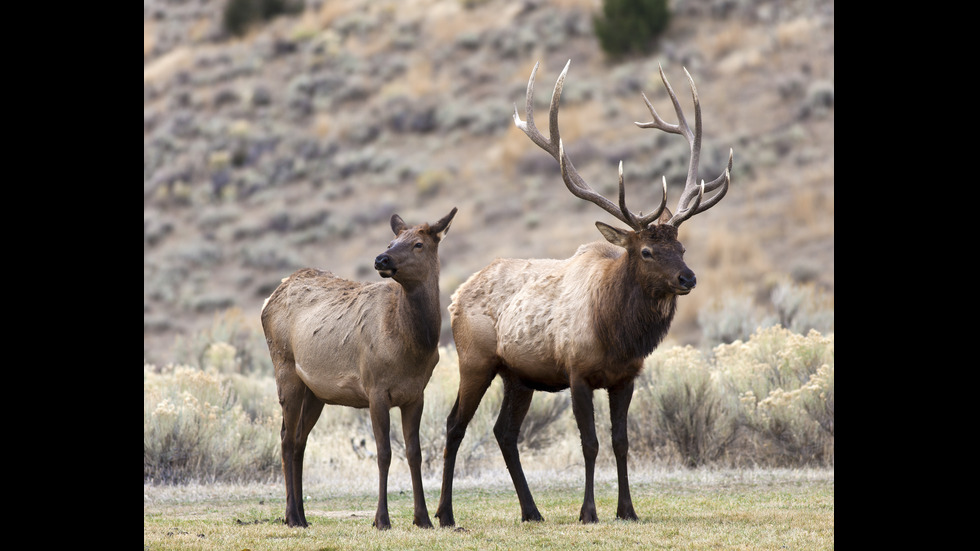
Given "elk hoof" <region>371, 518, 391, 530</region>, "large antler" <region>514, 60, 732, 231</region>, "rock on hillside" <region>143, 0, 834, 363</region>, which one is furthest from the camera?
"rock on hillside" <region>143, 0, 834, 363</region>

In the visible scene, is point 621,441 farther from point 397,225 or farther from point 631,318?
point 397,225

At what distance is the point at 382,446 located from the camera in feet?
28.3

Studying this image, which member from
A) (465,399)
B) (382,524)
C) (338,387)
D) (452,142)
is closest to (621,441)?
(465,399)

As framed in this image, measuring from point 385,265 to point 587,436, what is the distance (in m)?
2.18

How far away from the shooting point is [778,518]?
888cm

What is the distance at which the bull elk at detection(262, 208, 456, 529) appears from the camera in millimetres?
8727

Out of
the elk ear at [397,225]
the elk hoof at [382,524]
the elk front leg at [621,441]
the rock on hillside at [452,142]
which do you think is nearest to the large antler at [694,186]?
the elk front leg at [621,441]

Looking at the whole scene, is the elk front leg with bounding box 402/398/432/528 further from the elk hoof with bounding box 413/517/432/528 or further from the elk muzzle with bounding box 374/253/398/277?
the elk muzzle with bounding box 374/253/398/277

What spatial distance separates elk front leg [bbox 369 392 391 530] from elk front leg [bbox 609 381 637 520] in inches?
72.9

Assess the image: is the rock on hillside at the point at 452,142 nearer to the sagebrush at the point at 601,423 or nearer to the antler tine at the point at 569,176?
the sagebrush at the point at 601,423

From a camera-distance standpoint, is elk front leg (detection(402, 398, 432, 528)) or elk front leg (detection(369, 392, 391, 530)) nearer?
elk front leg (detection(369, 392, 391, 530))

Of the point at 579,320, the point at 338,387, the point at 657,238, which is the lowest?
the point at 338,387

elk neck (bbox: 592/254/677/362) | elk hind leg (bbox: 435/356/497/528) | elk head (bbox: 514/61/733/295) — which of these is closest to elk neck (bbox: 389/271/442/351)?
elk hind leg (bbox: 435/356/497/528)

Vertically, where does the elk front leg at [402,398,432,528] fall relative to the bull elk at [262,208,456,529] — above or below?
below
